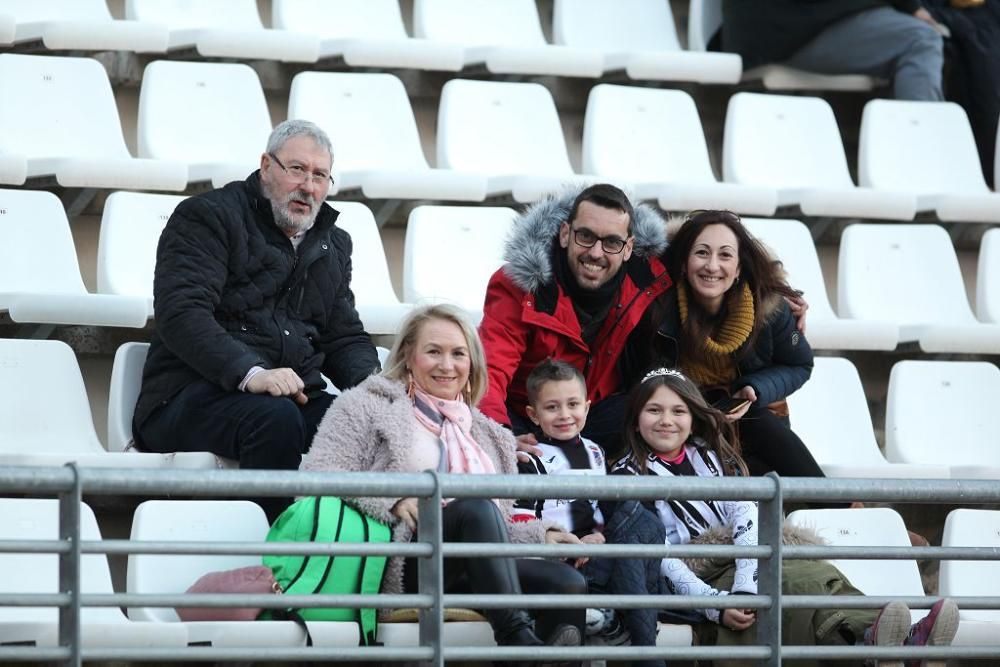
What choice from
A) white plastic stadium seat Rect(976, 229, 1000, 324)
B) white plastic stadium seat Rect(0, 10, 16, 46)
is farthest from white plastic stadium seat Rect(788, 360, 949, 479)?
white plastic stadium seat Rect(0, 10, 16, 46)

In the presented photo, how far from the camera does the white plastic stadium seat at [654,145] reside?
564 cm

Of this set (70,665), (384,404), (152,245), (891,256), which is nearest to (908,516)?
(891,256)

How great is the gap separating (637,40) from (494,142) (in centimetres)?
96

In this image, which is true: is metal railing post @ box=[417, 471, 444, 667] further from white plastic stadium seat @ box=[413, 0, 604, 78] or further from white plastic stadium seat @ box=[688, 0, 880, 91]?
white plastic stadium seat @ box=[688, 0, 880, 91]

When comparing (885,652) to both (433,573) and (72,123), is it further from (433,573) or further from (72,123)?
(72,123)

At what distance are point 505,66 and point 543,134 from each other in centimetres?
31

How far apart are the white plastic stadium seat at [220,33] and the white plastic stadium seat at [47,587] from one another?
226 cm

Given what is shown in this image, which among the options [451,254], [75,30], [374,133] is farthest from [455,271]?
[75,30]

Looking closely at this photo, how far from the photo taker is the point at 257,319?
4.27 meters

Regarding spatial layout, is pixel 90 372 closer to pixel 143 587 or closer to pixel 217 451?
pixel 217 451

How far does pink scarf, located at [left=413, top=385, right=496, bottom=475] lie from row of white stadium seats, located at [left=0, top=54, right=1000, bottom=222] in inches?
53.3

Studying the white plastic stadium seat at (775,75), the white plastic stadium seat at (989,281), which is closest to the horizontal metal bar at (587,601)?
the white plastic stadium seat at (989,281)

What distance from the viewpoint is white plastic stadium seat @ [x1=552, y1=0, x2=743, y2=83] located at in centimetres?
611

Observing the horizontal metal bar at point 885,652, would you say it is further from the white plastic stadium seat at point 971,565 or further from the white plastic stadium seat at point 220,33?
the white plastic stadium seat at point 220,33
